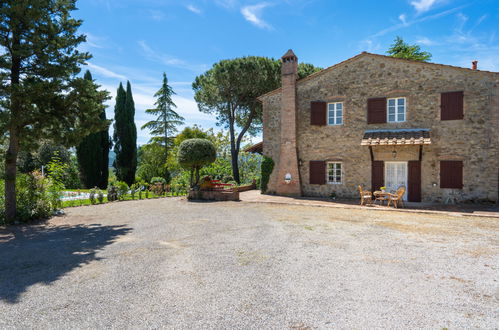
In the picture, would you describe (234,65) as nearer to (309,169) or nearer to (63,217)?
(309,169)

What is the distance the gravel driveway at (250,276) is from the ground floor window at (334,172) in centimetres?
689

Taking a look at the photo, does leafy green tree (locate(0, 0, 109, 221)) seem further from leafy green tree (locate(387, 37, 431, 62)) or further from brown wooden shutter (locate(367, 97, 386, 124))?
leafy green tree (locate(387, 37, 431, 62))

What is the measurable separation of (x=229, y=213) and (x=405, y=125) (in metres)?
9.80

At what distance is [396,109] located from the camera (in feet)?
46.6

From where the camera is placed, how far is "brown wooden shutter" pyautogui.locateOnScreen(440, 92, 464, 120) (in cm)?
1291

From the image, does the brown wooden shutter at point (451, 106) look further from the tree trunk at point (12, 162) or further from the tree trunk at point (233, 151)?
the tree trunk at point (12, 162)

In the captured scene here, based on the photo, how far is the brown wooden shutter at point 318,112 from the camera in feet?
51.2

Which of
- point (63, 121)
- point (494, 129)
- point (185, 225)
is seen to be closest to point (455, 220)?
point (494, 129)

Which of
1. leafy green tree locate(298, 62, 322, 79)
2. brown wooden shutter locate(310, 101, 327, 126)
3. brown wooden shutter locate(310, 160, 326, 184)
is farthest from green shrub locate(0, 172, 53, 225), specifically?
leafy green tree locate(298, 62, 322, 79)

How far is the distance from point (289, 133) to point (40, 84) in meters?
11.6

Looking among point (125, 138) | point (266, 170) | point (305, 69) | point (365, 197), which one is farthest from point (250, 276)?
point (125, 138)

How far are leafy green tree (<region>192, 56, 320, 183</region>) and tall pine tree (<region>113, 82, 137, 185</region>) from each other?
6.53 meters

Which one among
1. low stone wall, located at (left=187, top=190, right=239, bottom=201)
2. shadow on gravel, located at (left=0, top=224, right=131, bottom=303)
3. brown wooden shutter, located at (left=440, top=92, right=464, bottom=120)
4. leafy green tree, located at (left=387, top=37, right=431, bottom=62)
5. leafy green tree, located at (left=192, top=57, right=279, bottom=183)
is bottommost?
shadow on gravel, located at (left=0, top=224, right=131, bottom=303)

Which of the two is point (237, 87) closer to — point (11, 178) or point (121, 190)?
point (121, 190)
